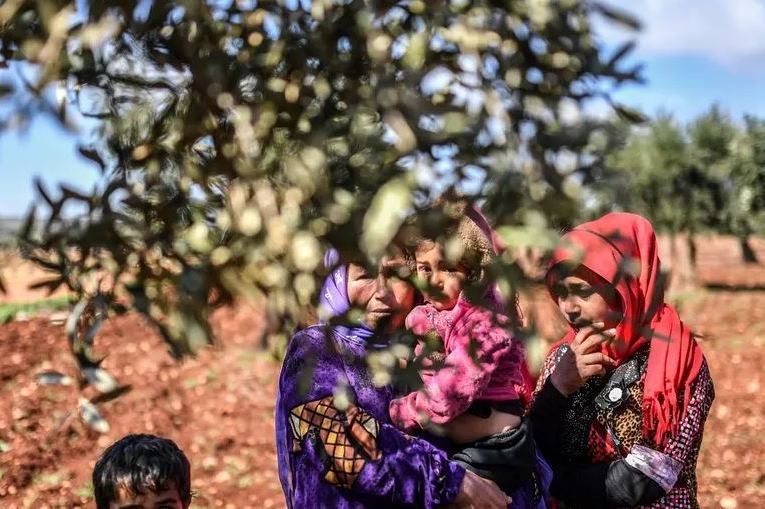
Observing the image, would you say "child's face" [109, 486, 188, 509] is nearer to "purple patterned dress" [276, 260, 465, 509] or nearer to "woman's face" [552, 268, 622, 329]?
"purple patterned dress" [276, 260, 465, 509]

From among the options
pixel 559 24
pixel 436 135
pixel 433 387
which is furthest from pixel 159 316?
pixel 433 387

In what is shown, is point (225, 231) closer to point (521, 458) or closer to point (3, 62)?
point (3, 62)

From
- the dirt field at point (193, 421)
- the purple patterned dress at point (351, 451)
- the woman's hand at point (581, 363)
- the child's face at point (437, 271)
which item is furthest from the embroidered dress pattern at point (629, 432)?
the dirt field at point (193, 421)

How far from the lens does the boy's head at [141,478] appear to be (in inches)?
126

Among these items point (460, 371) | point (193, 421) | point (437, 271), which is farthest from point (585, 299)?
point (193, 421)

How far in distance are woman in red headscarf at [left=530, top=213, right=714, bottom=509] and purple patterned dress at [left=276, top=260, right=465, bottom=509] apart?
56cm

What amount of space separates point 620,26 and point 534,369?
2.03 ft

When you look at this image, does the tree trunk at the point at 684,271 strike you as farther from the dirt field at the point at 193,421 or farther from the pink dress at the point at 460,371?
the pink dress at the point at 460,371

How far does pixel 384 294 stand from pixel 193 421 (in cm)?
723

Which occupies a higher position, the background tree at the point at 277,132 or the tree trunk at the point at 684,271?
the background tree at the point at 277,132

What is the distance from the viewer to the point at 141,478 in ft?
10.5

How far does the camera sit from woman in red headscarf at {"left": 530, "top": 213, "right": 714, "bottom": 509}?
3102 millimetres

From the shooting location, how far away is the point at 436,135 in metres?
1.57

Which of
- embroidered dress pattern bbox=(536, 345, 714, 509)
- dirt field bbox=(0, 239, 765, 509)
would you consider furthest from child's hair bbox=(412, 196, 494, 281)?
dirt field bbox=(0, 239, 765, 509)
